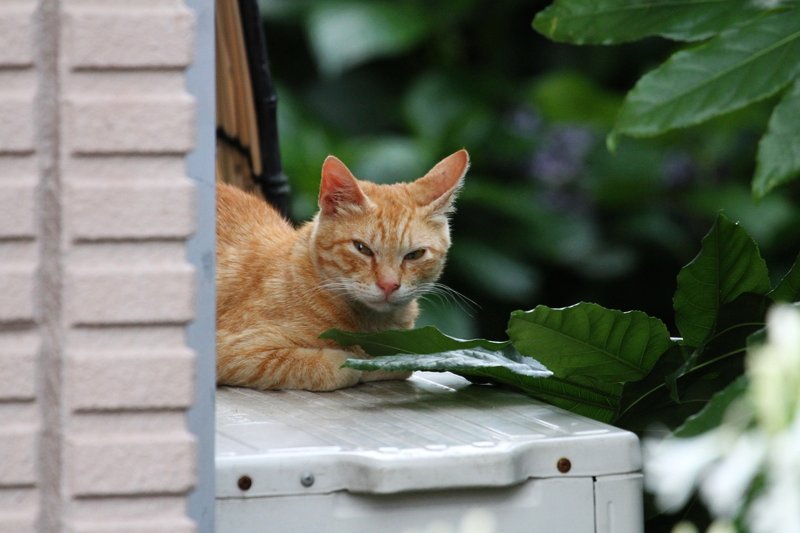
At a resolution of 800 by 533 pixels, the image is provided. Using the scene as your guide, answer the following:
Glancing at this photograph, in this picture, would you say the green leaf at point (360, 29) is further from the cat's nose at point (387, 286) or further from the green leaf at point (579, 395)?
the green leaf at point (579, 395)

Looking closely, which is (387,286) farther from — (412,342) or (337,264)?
(412,342)

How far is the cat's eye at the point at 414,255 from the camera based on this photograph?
143 centimetres

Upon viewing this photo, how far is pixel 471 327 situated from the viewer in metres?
3.11

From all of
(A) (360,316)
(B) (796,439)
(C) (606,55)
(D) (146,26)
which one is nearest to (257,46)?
(A) (360,316)

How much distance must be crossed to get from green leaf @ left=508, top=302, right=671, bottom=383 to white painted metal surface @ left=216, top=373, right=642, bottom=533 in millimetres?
55

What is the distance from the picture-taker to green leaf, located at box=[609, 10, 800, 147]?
73 centimetres

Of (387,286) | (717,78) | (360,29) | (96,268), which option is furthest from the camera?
(360,29)

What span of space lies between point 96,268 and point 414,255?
834 millimetres

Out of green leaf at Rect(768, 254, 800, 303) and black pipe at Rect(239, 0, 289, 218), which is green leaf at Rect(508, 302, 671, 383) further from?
black pipe at Rect(239, 0, 289, 218)

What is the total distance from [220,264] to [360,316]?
0.19 metres

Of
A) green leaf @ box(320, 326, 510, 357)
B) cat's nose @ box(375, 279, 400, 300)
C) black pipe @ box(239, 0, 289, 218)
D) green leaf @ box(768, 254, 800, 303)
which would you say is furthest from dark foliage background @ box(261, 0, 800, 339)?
green leaf @ box(768, 254, 800, 303)

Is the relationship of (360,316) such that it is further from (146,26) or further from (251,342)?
(146,26)

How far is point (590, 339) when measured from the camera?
3.11ft

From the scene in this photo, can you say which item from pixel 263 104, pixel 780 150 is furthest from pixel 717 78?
pixel 263 104
